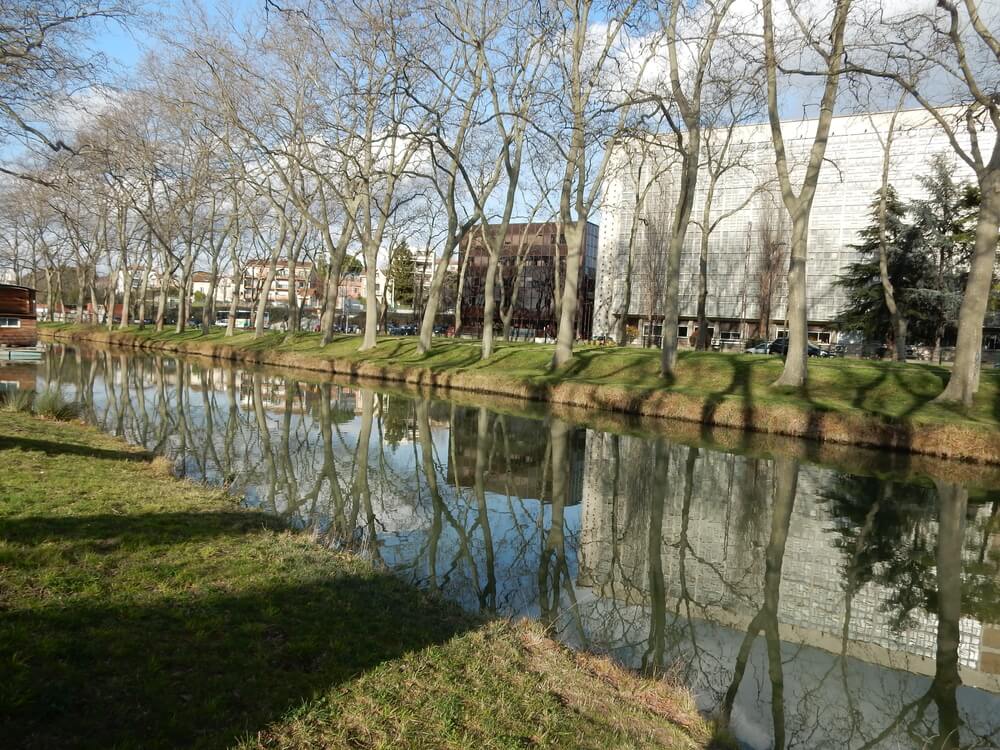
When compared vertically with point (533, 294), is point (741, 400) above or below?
below

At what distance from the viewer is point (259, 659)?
4195mm

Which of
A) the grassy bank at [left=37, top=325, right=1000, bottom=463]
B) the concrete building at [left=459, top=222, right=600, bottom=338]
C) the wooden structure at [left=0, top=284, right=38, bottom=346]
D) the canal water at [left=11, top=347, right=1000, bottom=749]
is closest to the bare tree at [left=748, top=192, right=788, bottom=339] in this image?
the concrete building at [left=459, top=222, right=600, bottom=338]

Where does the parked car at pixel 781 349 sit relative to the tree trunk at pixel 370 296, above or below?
below

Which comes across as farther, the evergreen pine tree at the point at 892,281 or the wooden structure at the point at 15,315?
the evergreen pine tree at the point at 892,281

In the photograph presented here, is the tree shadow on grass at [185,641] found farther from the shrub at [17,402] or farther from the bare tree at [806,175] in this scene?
the bare tree at [806,175]

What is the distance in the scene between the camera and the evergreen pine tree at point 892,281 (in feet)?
132

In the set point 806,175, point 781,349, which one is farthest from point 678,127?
point 781,349

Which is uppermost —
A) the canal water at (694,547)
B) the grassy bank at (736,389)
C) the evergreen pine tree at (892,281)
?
the evergreen pine tree at (892,281)

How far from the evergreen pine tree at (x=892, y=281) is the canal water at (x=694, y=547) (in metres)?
29.8

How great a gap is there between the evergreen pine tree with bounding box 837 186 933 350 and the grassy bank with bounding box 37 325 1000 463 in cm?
1800

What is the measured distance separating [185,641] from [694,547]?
19.5 ft

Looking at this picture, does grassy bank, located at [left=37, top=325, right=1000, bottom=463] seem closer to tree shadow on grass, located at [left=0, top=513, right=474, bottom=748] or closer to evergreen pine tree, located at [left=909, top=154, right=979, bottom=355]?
tree shadow on grass, located at [left=0, top=513, right=474, bottom=748]

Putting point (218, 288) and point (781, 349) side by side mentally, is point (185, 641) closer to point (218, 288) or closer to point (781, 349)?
point (781, 349)

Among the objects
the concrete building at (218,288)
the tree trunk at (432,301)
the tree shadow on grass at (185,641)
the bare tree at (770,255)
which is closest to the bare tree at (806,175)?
the tree trunk at (432,301)
